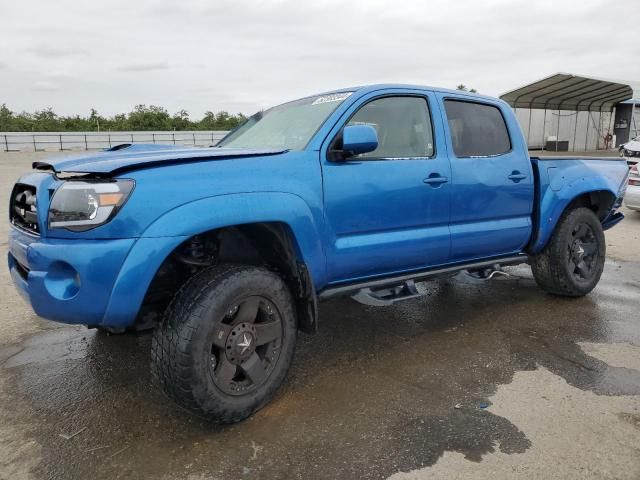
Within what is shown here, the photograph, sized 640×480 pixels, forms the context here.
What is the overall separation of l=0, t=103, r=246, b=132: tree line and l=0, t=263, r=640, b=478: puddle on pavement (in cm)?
5239

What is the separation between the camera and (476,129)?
4043 millimetres

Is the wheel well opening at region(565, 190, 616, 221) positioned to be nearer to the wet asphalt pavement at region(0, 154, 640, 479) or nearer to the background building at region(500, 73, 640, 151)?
the wet asphalt pavement at region(0, 154, 640, 479)

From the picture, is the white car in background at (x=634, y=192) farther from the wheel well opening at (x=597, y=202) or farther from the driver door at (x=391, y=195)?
the driver door at (x=391, y=195)

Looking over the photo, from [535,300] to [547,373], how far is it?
1.70 m

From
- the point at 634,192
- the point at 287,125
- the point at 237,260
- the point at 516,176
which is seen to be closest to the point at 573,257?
the point at 516,176

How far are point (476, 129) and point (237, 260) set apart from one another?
2.22 m

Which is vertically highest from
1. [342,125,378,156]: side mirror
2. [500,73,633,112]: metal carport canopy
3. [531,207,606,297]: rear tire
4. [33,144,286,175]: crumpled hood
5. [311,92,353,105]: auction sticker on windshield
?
[500,73,633,112]: metal carport canopy

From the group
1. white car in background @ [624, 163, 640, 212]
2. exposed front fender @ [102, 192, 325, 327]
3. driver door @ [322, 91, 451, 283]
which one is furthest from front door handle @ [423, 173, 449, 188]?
white car in background @ [624, 163, 640, 212]

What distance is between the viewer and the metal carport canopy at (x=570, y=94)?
23.0 metres

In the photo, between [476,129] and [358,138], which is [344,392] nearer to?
[358,138]

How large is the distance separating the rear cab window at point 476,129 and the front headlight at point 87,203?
7.97ft

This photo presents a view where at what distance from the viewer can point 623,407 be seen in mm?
2855

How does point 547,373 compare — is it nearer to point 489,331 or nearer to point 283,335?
point 489,331

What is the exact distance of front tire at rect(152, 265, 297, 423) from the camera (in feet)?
8.10
